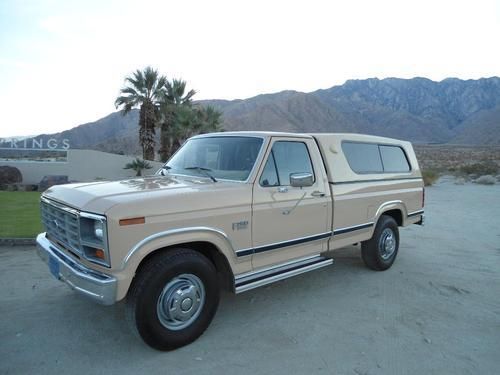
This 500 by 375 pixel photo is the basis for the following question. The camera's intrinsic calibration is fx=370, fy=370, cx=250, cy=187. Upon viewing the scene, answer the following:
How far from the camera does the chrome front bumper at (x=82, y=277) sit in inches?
118

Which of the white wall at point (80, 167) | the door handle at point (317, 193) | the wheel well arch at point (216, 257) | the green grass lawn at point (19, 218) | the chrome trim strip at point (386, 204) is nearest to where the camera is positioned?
the wheel well arch at point (216, 257)

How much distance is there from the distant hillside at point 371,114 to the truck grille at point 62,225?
2314 inches

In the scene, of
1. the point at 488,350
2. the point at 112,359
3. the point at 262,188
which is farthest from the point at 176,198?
the point at 488,350

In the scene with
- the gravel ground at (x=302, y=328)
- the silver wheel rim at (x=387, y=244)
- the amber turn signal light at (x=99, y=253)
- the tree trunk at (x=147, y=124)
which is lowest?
the gravel ground at (x=302, y=328)

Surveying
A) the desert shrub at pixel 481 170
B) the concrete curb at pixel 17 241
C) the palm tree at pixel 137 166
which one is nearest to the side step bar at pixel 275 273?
the concrete curb at pixel 17 241

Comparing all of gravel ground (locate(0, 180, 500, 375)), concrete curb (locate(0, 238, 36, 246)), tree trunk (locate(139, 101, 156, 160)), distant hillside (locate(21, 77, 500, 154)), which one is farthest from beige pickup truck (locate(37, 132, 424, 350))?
distant hillside (locate(21, 77, 500, 154))

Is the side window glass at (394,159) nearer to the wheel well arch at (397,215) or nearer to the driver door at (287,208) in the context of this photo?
the wheel well arch at (397,215)

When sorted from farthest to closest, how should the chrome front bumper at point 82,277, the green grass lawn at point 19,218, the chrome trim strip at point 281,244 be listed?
the green grass lawn at point 19,218, the chrome trim strip at point 281,244, the chrome front bumper at point 82,277

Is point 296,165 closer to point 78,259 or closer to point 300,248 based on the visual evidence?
point 300,248

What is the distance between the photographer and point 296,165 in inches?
175

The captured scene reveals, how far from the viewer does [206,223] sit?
3.47 meters

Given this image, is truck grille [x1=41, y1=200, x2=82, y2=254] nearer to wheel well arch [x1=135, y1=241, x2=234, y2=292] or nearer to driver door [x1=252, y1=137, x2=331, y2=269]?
wheel well arch [x1=135, y1=241, x2=234, y2=292]

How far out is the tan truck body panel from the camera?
10.2 feet

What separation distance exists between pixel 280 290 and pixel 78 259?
2.56 metres
